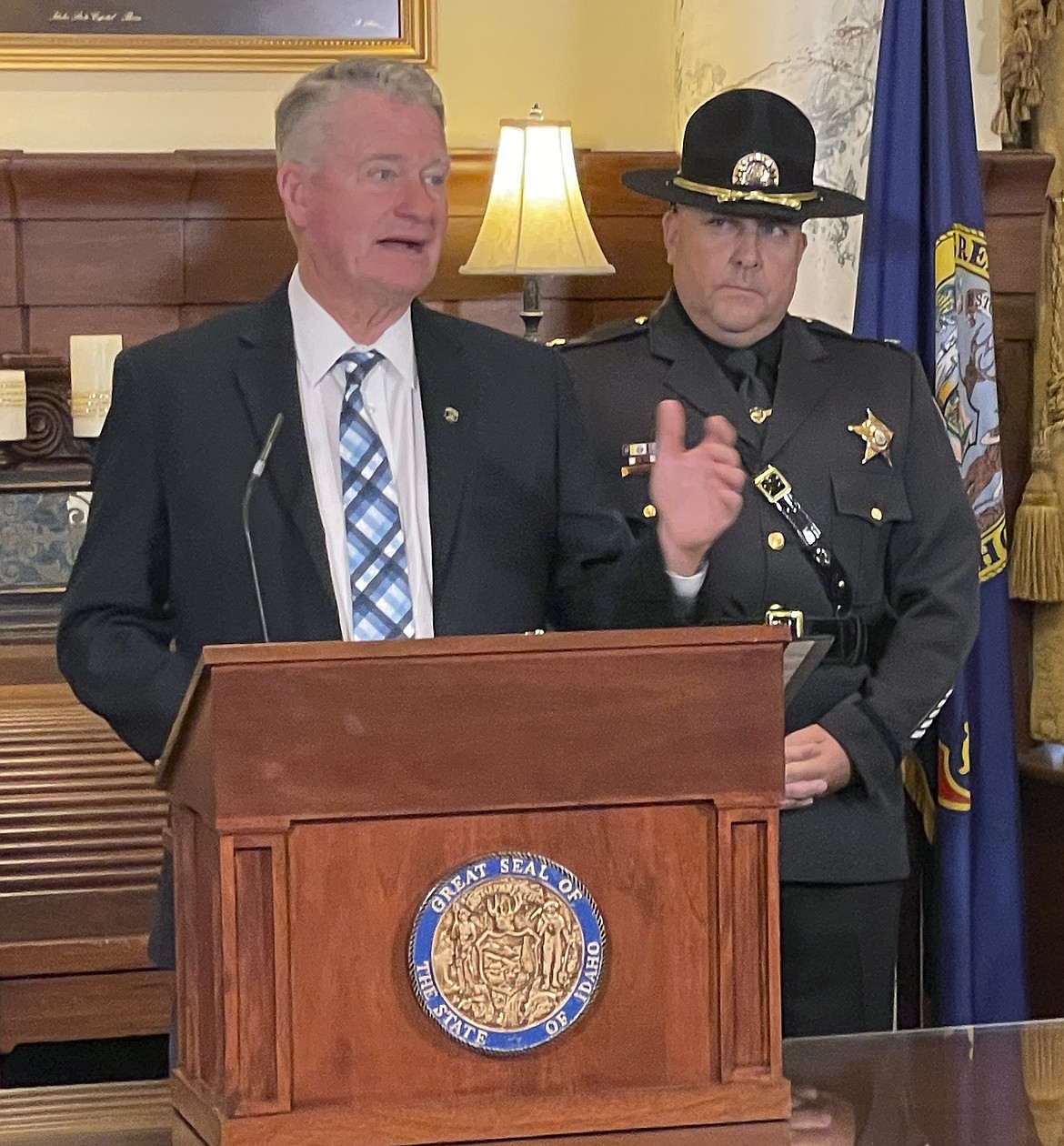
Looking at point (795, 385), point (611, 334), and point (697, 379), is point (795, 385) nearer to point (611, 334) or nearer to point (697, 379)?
point (697, 379)

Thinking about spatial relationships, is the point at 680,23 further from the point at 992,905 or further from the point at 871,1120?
the point at 871,1120

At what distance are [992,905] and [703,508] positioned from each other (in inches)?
72.3

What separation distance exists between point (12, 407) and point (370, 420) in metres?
1.73

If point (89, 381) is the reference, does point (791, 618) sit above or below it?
below

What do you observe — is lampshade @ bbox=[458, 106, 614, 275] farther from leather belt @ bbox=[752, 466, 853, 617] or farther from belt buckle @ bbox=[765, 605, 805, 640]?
belt buckle @ bbox=[765, 605, 805, 640]

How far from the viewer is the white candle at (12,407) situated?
350cm

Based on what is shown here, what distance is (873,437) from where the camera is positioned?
8.92 feet

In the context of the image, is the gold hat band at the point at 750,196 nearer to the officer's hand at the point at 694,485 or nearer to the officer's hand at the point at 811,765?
the officer's hand at the point at 811,765

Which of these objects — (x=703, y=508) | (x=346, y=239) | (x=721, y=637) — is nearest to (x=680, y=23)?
(x=346, y=239)

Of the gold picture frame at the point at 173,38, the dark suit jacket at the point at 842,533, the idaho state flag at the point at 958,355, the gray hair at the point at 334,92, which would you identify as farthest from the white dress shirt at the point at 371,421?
the gold picture frame at the point at 173,38

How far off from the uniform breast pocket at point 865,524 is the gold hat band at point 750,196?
0.36 meters

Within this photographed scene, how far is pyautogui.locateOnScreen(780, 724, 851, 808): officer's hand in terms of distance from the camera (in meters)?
2.45

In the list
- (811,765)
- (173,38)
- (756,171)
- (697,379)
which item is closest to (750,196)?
(756,171)

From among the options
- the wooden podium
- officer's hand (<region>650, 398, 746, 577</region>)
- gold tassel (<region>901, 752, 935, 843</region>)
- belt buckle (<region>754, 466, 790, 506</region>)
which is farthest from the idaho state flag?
the wooden podium
